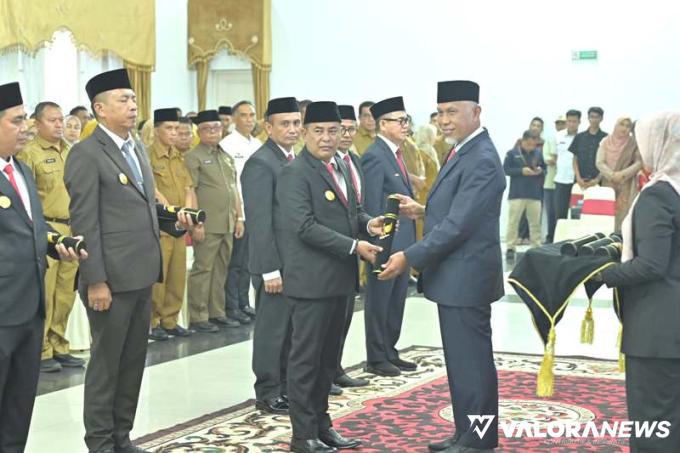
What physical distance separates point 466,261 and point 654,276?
1.08 m

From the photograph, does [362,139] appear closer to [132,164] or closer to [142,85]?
[142,85]

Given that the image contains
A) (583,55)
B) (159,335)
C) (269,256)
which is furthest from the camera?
(583,55)

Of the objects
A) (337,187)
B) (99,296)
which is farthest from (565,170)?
(99,296)

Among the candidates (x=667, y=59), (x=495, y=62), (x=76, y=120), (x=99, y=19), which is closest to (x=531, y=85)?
(x=495, y=62)

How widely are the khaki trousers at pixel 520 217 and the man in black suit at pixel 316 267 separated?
367 inches

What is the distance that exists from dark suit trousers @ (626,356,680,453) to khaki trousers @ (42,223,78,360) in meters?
4.30

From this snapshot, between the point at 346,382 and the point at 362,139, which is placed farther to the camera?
the point at 362,139

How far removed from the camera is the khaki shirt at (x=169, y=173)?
322 inches

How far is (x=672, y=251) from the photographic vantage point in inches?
155

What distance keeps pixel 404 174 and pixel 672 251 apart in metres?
3.23

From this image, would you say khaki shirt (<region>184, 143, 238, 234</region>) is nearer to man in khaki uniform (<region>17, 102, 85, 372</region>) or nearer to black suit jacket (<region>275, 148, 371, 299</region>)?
man in khaki uniform (<region>17, 102, 85, 372</region>)

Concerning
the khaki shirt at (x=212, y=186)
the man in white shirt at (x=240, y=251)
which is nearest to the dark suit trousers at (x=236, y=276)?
the man in white shirt at (x=240, y=251)

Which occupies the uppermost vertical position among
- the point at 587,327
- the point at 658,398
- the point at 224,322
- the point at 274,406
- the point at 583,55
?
the point at 583,55

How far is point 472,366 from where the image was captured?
4836mm
